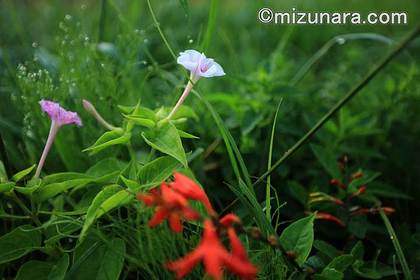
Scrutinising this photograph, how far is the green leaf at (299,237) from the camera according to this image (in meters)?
0.85

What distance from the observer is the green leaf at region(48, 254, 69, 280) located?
85cm

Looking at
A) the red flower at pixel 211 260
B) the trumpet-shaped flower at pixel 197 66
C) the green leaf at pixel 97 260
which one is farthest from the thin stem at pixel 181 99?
the red flower at pixel 211 260

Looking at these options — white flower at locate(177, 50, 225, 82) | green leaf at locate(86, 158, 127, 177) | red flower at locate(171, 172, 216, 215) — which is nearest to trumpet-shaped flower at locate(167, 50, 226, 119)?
white flower at locate(177, 50, 225, 82)

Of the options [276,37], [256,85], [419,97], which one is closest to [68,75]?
[256,85]

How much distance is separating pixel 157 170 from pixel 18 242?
262 millimetres

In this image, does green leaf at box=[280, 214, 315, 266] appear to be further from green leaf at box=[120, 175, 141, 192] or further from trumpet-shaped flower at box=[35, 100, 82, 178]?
trumpet-shaped flower at box=[35, 100, 82, 178]

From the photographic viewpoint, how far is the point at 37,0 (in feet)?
9.52

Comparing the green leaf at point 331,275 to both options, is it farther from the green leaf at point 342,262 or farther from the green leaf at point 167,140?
the green leaf at point 167,140

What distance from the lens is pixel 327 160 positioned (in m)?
1.16

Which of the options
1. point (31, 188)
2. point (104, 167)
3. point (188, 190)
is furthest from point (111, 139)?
point (188, 190)

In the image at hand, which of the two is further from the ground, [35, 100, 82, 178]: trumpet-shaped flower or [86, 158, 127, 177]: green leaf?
[35, 100, 82, 178]: trumpet-shaped flower

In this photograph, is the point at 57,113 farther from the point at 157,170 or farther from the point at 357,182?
the point at 357,182

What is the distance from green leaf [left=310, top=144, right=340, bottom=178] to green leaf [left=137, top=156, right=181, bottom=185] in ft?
1.29

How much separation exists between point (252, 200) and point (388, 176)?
0.68 metres
